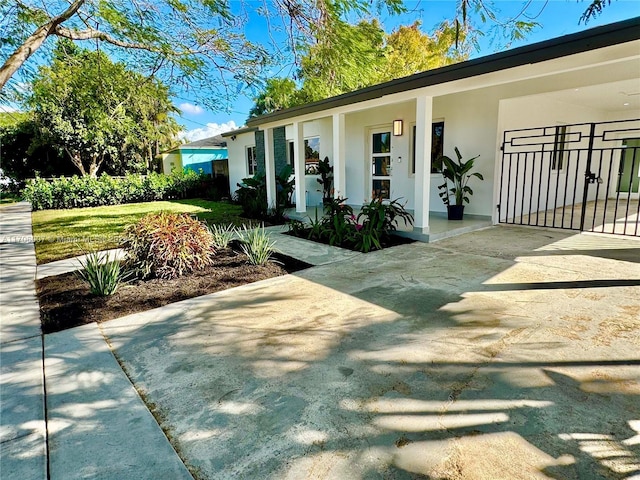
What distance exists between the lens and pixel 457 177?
8078 mm

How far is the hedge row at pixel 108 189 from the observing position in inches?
547

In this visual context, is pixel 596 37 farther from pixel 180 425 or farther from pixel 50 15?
pixel 50 15

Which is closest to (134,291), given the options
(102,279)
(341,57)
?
(102,279)

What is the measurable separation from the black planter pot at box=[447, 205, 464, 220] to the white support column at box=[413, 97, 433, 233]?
178 centimetres

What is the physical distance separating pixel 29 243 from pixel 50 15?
458 centimetres

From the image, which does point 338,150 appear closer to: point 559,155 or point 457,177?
point 457,177

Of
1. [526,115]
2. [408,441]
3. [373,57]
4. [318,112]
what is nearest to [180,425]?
[408,441]

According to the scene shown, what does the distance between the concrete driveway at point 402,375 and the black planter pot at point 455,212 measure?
147 inches

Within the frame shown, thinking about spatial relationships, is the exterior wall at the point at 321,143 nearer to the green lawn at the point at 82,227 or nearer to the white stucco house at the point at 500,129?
the white stucco house at the point at 500,129

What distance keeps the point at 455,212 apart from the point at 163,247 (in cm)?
635

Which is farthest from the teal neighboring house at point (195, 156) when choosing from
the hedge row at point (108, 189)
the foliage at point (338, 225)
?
the foliage at point (338, 225)

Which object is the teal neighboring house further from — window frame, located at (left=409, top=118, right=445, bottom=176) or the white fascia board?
the white fascia board

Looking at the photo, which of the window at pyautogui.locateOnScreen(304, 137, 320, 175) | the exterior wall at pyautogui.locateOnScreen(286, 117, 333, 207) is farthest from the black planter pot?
the window at pyautogui.locateOnScreen(304, 137, 320, 175)

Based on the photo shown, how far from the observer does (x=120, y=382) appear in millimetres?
2566
